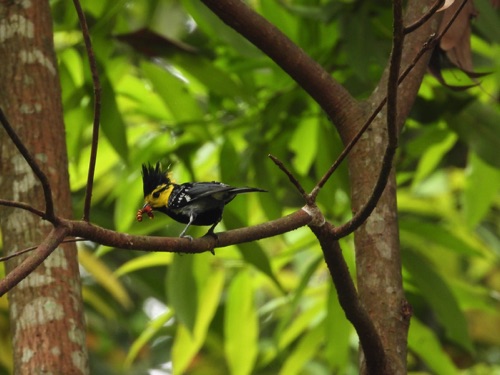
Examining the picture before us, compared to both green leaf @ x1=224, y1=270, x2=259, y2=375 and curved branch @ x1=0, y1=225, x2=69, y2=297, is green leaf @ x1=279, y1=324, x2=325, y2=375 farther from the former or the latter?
curved branch @ x1=0, y1=225, x2=69, y2=297

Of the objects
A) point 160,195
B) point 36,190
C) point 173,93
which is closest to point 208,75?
point 173,93

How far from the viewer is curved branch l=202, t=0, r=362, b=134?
80.3 inches

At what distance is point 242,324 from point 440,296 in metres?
0.70

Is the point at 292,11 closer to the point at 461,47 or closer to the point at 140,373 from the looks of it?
the point at 461,47

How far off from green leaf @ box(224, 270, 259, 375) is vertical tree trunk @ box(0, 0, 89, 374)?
98 centimetres

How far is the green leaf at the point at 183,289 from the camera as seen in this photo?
2.74 metres

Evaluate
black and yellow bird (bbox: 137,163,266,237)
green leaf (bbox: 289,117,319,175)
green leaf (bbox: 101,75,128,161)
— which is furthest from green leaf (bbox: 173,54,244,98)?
black and yellow bird (bbox: 137,163,266,237)

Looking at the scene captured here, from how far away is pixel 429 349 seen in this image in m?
3.07

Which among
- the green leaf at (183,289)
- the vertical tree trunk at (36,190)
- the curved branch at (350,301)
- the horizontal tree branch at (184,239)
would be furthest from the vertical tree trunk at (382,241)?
the green leaf at (183,289)

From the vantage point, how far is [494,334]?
13.7 feet

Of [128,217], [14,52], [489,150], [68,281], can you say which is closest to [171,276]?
[128,217]

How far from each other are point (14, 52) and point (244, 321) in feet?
4.01

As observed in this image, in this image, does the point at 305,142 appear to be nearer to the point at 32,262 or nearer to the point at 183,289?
the point at 183,289

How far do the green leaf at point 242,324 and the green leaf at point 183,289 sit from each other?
34 cm
